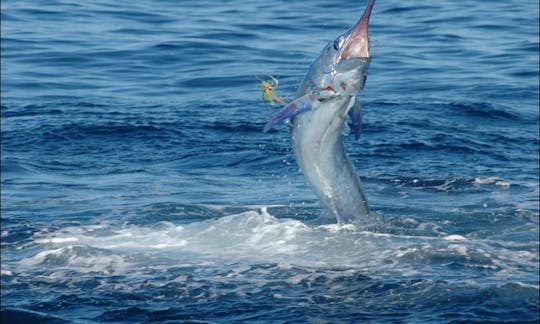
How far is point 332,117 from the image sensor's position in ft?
34.8

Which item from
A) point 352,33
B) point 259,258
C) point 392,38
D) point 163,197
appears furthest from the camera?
point 392,38

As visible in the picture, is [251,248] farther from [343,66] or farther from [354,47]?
[354,47]

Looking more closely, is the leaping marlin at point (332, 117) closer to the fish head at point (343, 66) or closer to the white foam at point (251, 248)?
the fish head at point (343, 66)

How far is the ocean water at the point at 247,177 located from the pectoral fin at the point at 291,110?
1.68 meters

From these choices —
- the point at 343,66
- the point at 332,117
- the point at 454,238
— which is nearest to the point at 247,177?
the point at 454,238

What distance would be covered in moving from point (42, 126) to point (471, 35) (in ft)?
42.4

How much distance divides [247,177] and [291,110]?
19.3ft

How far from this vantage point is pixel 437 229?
12.8 metres

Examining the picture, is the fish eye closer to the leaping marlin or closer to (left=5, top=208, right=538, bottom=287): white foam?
the leaping marlin

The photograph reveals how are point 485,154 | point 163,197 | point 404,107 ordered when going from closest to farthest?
point 163,197 < point 485,154 < point 404,107

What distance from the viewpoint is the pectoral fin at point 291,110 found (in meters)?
10.0

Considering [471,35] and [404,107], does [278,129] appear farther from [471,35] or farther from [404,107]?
[471,35]

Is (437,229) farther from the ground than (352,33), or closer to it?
closer to it

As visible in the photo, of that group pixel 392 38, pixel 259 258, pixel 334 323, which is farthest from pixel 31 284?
pixel 392 38
